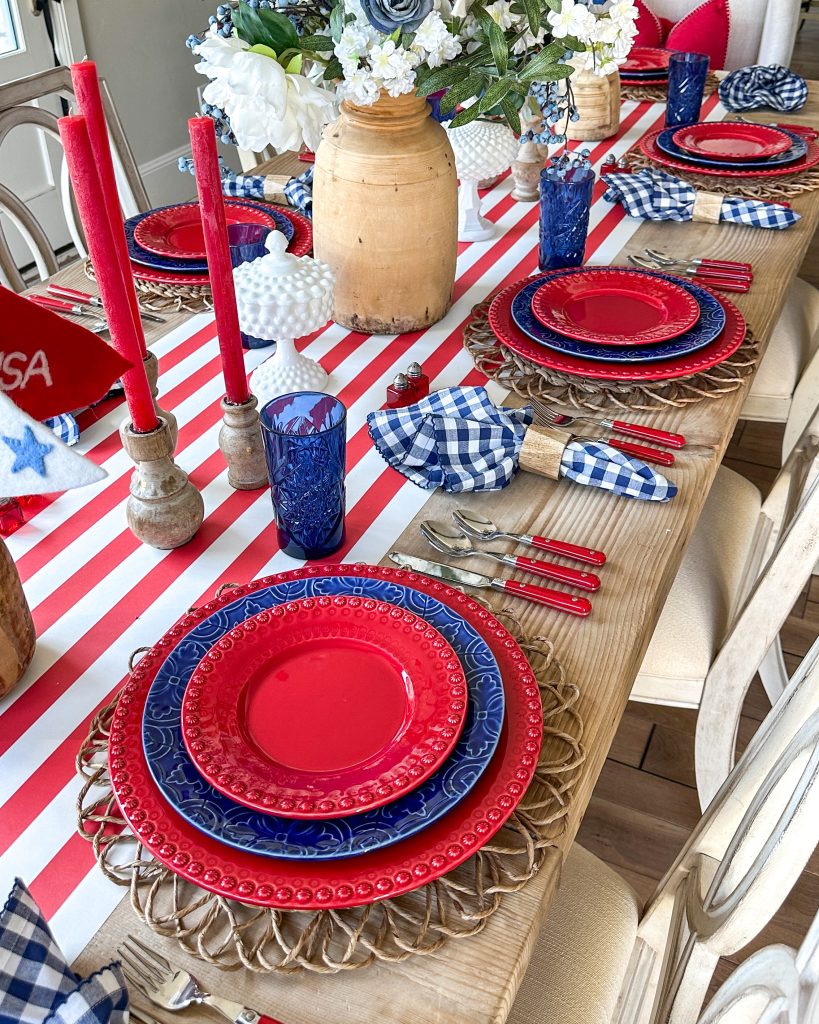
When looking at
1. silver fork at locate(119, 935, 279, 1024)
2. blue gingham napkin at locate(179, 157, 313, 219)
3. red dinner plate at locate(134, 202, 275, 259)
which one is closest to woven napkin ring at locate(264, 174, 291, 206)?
blue gingham napkin at locate(179, 157, 313, 219)

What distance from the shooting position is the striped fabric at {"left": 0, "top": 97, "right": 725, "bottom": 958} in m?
0.61

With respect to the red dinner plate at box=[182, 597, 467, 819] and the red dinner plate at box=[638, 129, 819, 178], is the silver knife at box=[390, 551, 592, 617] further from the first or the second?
the red dinner plate at box=[638, 129, 819, 178]

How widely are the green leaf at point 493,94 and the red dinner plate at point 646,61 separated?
1.19 m

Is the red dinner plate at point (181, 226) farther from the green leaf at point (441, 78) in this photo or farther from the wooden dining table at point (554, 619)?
the green leaf at point (441, 78)

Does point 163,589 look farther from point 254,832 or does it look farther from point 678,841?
point 678,841

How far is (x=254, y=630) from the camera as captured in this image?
2.28 feet

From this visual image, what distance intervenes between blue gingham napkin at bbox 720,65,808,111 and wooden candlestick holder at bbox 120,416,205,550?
1.51m

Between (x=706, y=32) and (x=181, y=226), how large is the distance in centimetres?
214

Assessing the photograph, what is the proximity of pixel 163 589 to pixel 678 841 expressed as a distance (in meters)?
0.98

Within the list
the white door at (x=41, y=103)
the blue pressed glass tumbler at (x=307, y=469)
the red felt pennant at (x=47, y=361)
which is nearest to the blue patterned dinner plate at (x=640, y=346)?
the blue pressed glass tumbler at (x=307, y=469)

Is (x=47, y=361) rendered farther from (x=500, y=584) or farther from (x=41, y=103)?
(x=41, y=103)

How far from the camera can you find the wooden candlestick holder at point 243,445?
0.87 metres

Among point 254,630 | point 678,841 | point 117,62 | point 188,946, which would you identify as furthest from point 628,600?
point 117,62

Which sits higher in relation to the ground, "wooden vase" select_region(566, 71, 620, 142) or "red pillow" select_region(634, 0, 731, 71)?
"wooden vase" select_region(566, 71, 620, 142)
